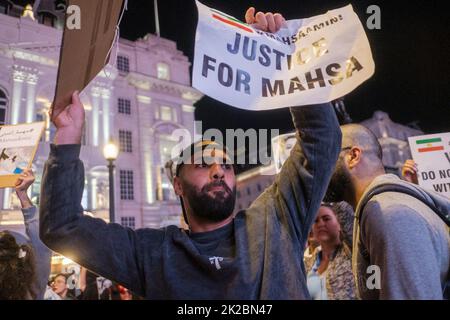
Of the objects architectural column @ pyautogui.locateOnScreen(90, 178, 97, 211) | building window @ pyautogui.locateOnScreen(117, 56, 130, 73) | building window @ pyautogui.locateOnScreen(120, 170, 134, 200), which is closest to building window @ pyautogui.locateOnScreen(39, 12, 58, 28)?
building window @ pyautogui.locateOnScreen(117, 56, 130, 73)

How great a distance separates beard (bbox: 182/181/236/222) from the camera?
86.6 inches

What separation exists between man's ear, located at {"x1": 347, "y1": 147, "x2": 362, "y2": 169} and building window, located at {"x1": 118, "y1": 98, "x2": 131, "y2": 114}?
3210 cm

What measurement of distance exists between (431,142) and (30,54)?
28.9 m

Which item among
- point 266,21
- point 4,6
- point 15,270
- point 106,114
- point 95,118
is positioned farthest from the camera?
point 106,114

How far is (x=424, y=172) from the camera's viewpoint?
4.66 metres

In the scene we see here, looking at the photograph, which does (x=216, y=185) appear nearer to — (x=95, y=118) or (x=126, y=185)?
(x=95, y=118)

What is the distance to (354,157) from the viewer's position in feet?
8.31

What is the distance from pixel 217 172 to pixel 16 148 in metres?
2.88

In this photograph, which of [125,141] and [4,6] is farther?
[125,141]

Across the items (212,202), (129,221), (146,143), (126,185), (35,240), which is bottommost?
(35,240)

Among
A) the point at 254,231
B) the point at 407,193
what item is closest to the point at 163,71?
the point at 254,231
